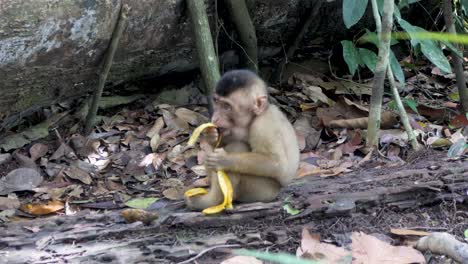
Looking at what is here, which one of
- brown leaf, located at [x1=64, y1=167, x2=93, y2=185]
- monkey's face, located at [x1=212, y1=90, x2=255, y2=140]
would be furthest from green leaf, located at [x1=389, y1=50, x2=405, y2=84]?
brown leaf, located at [x1=64, y1=167, x2=93, y2=185]

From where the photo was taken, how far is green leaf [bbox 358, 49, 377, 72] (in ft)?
18.6

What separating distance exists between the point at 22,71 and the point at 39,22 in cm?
43

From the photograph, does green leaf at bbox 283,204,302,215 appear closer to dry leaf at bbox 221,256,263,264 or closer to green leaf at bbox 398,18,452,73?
dry leaf at bbox 221,256,263,264

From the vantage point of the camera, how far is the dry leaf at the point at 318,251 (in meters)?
3.10

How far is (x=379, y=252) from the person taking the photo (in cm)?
310

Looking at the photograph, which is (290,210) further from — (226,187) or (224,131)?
(224,131)

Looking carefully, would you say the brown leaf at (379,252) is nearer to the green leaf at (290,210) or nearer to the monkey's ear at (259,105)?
the green leaf at (290,210)

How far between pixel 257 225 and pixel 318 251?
527 mm

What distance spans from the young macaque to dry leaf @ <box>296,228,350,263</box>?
1.61 feet

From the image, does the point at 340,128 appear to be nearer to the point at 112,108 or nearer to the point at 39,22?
the point at 112,108

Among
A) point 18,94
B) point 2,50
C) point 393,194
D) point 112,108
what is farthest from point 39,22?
point 393,194

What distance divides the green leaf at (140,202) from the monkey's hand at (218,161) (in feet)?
2.41

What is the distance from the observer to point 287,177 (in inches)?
150

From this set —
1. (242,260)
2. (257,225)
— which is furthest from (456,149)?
(242,260)
